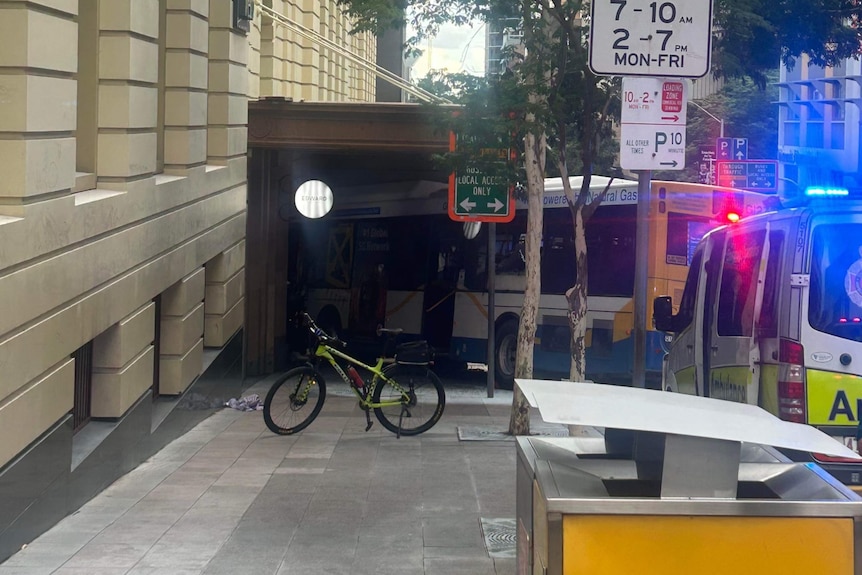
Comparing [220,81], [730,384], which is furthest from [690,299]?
[220,81]

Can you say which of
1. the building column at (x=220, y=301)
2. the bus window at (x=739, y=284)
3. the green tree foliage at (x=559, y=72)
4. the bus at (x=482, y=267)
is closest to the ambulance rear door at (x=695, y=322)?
the bus window at (x=739, y=284)

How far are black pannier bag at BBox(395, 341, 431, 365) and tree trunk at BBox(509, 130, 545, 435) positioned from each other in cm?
98

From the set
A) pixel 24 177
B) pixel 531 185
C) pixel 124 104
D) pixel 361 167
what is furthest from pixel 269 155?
pixel 24 177

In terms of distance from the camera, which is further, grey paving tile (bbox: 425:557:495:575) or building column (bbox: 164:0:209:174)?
building column (bbox: 164:0:209:174)

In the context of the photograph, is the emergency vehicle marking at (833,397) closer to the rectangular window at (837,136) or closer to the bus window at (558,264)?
the bus window at (558,264)

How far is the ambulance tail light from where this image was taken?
6816 millimetres

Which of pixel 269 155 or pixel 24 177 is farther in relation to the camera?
pixel 269 155

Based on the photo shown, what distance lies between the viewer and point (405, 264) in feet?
68.3

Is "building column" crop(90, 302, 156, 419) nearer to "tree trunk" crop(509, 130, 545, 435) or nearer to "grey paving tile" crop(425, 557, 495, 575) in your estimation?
"grey paving tile" crop(425, 557, 495, 575)

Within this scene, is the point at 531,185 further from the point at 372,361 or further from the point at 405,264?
the point at 372,361

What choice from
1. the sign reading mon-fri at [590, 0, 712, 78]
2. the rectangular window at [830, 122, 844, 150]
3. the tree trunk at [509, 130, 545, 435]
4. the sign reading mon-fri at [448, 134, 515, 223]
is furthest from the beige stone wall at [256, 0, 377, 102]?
the rectangular window at [830, 122, 844, 150]

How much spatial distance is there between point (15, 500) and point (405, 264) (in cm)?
1409

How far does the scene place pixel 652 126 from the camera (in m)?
6.49

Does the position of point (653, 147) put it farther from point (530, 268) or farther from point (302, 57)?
point (302, 57)
